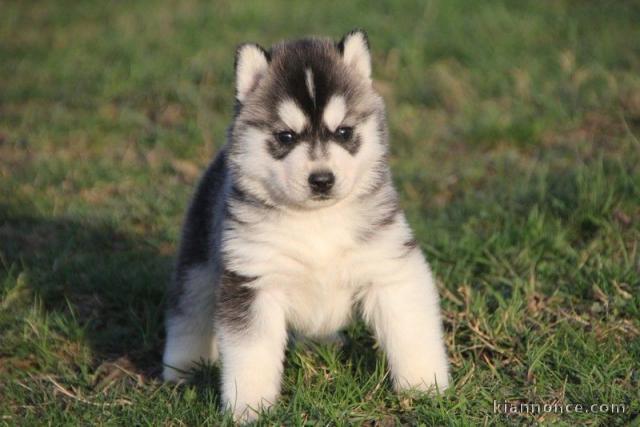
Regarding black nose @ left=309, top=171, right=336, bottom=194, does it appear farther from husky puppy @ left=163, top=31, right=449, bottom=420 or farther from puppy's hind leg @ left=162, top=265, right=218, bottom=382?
puppy's hind leg @ left=162, top=265, right=218, bottom=382

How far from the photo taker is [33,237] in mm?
6430

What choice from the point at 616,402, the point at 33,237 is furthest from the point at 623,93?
the point at 33,237

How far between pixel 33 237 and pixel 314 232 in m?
3.01

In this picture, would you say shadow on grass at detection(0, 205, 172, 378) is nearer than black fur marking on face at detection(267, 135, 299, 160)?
No

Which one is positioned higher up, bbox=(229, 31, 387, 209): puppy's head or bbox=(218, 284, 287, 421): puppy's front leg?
bbox=(229, 31, 387, 209): puppy's head

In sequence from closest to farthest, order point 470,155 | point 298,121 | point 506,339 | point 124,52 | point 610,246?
1. point 298,121
2. point 506,339
3. point 610,246
4. point 470,155
5. point 124,52

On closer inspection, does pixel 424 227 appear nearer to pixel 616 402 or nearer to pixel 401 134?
pixel 401 134

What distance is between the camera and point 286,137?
4129mm

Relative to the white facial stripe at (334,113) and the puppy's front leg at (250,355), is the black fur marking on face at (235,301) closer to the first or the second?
the puppy's front leg at (250,355)

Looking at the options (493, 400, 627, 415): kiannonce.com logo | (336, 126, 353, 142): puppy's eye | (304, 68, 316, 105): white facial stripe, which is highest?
(304, 68, 316, 105): white facial stripe

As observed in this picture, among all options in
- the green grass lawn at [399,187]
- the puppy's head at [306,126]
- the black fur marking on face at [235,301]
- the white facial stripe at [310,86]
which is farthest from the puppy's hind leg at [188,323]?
the white facial stripe at [310,86]

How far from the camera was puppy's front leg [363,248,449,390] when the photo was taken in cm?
418

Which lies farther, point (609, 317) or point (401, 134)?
point (401, 134)

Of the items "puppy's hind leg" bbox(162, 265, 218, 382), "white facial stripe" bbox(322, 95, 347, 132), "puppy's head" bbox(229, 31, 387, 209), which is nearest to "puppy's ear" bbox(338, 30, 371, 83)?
"puppy's head" bbox(229, 31, 387, 209)
